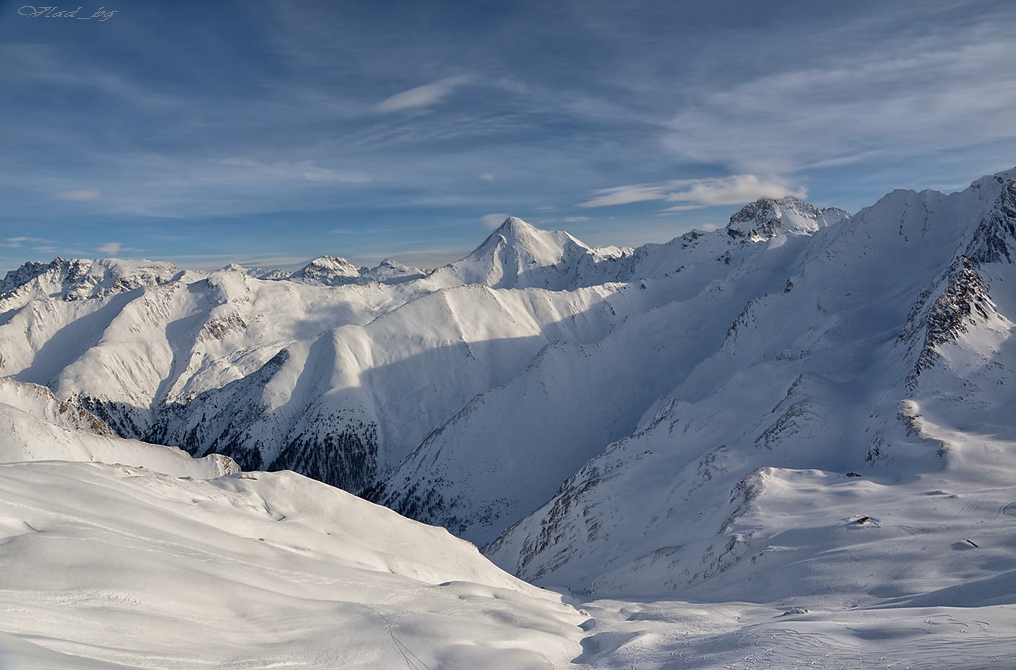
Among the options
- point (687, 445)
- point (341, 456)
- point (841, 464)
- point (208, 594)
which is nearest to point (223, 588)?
point (208, 594)

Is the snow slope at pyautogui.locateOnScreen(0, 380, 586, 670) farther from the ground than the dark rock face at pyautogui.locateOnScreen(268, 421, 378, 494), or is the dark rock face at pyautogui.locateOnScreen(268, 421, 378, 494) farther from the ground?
the snow slope at pyautogui.locateOnScreen(0, 380, 586, 670)

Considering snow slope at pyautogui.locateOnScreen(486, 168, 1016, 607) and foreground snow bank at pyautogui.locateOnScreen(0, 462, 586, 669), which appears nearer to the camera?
foreground snow bank at pyautogui.locateOnScreen(0, 462, 586, 669)

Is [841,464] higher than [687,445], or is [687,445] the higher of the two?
[841,464]

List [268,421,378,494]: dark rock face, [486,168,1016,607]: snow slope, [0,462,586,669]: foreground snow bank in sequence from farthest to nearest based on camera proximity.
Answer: [268,421,378,494]: dark rock face < [486,168,1016,607]: snow slope < [0,462,586,669]: foreground snow bank

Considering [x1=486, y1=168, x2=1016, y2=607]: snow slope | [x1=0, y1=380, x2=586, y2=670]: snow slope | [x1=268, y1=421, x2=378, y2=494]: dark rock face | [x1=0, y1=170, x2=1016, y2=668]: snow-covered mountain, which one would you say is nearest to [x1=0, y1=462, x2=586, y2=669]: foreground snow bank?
[x1=0, y1=380, x2=586, y2=670]: snow slope

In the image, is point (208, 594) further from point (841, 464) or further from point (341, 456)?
point (341, 456)

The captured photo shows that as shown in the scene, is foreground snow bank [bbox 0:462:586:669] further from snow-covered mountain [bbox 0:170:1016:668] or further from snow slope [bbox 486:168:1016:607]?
snow slope [bbox 486:168:1016:607]

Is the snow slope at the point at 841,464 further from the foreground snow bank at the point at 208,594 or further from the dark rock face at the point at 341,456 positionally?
the dark rock face at the point at 341,456

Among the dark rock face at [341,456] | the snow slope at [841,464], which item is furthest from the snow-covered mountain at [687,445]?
the dark rock face at [341,456]

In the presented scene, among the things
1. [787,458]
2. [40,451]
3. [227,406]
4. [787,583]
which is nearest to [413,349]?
[227,406]

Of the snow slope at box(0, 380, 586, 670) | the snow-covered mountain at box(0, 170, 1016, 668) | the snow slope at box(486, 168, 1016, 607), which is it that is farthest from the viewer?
the snow slope at box(486, 168, 1016, 607)

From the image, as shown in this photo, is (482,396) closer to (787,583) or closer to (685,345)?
(685,345)
